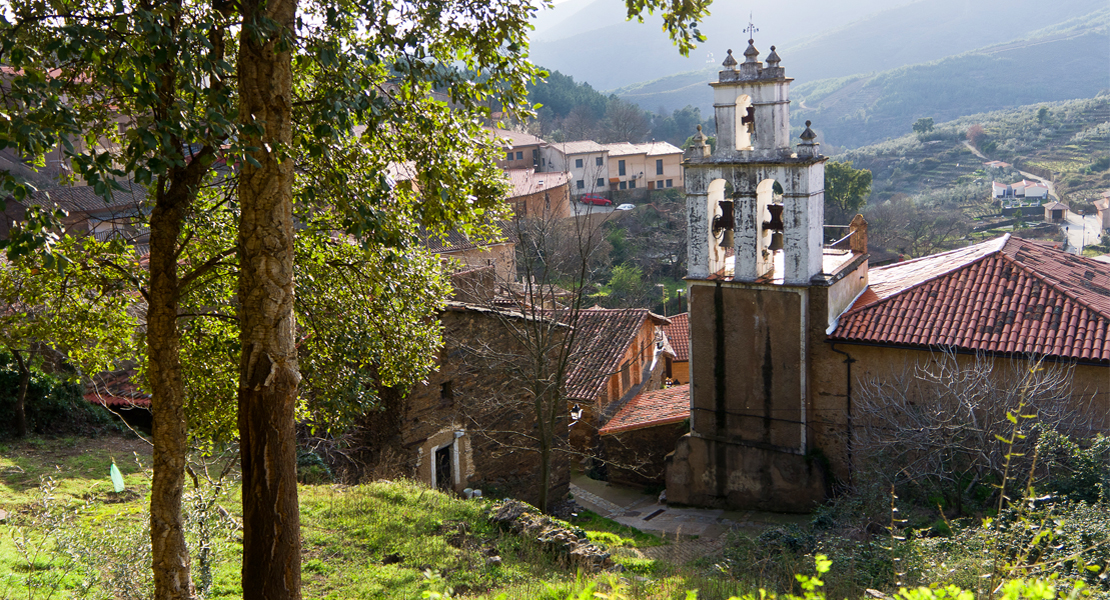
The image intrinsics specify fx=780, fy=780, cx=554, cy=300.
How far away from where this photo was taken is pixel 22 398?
13.2 m

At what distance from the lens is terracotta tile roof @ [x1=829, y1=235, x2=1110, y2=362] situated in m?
13.2

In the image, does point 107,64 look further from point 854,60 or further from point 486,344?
point 854,60

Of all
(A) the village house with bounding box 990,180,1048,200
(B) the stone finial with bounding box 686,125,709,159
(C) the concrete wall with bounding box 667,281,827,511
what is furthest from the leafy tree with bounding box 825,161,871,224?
(C) the concrete wall with bounding box 667,281,827,511

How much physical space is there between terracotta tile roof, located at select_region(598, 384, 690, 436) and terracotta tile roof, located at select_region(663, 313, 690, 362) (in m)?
9.25

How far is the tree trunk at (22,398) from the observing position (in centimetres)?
1292

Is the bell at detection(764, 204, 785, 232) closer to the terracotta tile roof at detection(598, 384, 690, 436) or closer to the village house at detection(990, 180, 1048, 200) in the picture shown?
the terracotta tile roof at detection(598, 384, 690, 436)

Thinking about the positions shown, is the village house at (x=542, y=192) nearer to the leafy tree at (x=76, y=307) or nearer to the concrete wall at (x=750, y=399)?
the concrete wall at (x=750, y=399)

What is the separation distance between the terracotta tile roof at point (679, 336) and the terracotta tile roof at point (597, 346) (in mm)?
7043

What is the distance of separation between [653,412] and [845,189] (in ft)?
99.7

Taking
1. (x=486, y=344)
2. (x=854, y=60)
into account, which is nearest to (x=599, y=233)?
(x=486, y=344)

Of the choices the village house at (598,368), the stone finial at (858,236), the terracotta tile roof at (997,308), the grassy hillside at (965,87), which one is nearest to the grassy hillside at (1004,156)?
the grassy hillside at (965,87)

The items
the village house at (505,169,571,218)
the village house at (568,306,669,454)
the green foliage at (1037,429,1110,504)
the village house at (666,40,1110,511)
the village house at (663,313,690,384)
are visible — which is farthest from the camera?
the village house at (505,169,571,218)

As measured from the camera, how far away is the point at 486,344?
14.7m

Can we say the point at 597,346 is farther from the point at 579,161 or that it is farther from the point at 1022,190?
the point at 1022,190
